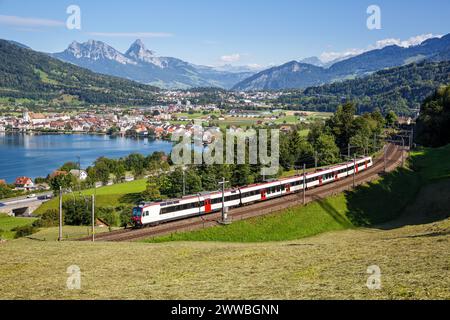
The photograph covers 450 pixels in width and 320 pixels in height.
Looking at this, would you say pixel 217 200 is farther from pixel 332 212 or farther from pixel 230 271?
pixel 230 271

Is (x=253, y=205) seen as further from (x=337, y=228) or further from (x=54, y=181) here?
(x=54, y=181)

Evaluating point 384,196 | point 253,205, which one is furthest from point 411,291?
point 384,196

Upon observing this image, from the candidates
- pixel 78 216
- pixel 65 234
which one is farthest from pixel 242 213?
pixel 78 216

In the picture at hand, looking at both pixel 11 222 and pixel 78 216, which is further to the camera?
pixel 11 222

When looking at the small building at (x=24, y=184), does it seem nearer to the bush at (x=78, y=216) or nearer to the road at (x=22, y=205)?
the road at (x=22, y=205)

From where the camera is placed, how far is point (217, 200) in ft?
124

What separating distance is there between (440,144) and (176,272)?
72.7m

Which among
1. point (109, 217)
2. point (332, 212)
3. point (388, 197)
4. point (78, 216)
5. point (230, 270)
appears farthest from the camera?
point (109, 217)

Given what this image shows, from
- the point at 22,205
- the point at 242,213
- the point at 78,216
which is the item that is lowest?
the point at 22,205

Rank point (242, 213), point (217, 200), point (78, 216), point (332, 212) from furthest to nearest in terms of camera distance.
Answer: point (78, 216), point (332, 212), point (217, 200), point (242, 213)

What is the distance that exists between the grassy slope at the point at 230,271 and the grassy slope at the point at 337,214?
9026mm

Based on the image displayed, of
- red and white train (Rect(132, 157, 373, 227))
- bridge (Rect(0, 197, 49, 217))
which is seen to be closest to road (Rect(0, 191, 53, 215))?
bridge (Rect(0, 197, 49, 217))

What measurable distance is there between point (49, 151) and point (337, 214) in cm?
12926

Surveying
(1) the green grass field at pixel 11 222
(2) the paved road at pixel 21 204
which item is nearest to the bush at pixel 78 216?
(1) the green grass field at pixel 11 222
